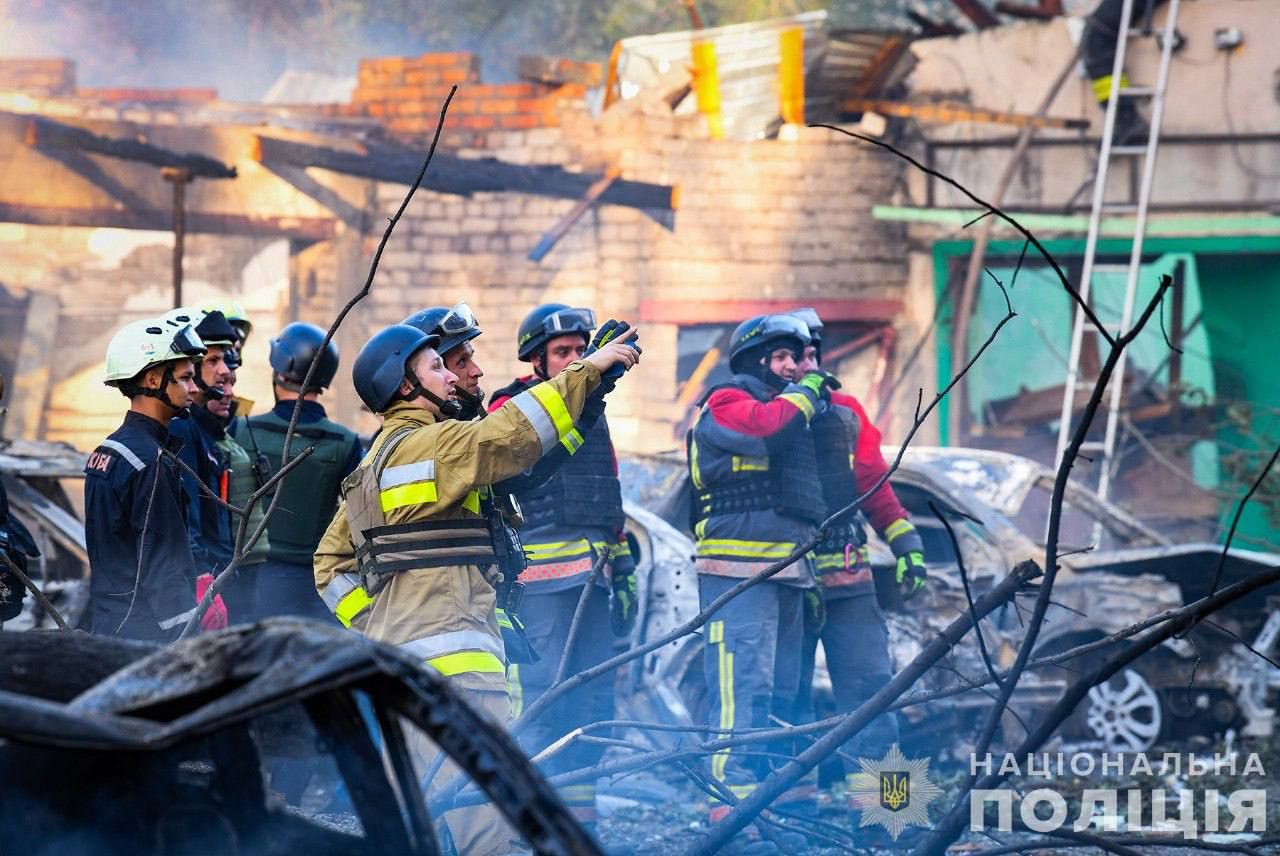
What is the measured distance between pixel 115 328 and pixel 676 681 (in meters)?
7.84

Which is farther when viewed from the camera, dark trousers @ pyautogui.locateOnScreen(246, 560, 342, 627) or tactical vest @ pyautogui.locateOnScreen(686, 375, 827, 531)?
tactical vest @ pyautogui.locateOnScreen(686, 375, 827, 531)

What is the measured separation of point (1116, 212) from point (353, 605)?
10687 millimetres

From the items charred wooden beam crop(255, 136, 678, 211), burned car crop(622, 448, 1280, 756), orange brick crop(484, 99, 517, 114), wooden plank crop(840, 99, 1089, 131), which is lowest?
burned car crop(622, 448, 1280, 756)

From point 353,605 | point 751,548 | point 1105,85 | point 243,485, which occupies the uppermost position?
point 1105,85

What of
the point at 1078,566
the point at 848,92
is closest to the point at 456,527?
the point at 1078,566

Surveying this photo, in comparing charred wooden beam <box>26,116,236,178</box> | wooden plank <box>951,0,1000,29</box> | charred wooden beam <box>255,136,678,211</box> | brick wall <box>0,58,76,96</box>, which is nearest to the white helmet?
charred wooden beam <box>26,116,236,178</box>

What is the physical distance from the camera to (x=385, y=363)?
425 cm

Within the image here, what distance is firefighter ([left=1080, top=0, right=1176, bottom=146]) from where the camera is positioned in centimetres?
1355

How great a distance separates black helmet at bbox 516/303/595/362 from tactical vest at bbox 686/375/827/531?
2.57ft

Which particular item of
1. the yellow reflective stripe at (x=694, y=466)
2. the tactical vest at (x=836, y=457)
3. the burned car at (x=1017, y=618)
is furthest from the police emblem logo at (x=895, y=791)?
the yellow reflective stripe at (x=694, y=466)

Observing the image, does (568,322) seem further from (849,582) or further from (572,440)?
(849,582)

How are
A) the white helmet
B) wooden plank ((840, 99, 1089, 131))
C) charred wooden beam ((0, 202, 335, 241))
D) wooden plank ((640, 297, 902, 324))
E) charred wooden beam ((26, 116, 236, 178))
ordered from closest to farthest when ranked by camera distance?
the white helmet
charred wooden beam ((26, 116, 236, 178))
charred wooden beam ((0, 202, 335, 241))
wooden plank ((640, 297, 902, 324))
wooden plank ((840, 99, 1089, 131))

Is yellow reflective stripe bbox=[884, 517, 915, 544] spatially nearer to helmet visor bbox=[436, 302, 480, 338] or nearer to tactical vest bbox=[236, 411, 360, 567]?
tactical vest bbox=[236, 411, 360, 567]

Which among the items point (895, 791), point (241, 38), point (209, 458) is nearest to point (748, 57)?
point (895, 791)
